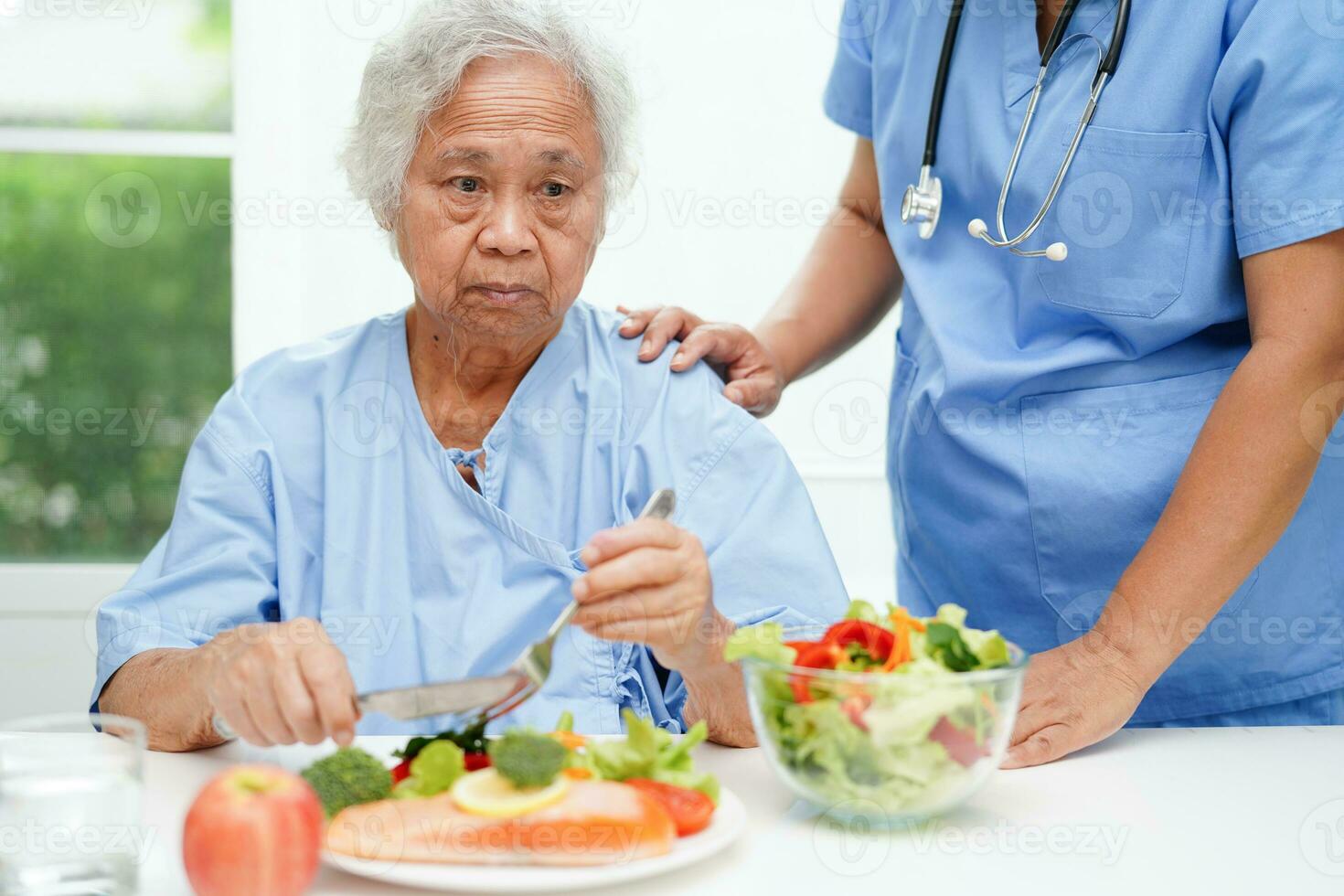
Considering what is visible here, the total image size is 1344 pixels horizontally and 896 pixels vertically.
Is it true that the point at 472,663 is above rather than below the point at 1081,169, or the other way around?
below

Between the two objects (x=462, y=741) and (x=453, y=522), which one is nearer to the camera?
(x=462, y=741)

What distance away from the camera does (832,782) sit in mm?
946

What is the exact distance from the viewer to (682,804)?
2.99 ft

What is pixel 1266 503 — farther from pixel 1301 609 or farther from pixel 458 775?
pixel 458 775

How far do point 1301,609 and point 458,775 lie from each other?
1.03 metres

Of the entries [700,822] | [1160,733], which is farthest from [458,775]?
[1160,733]

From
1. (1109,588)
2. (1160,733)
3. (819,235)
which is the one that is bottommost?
(1160,733)
